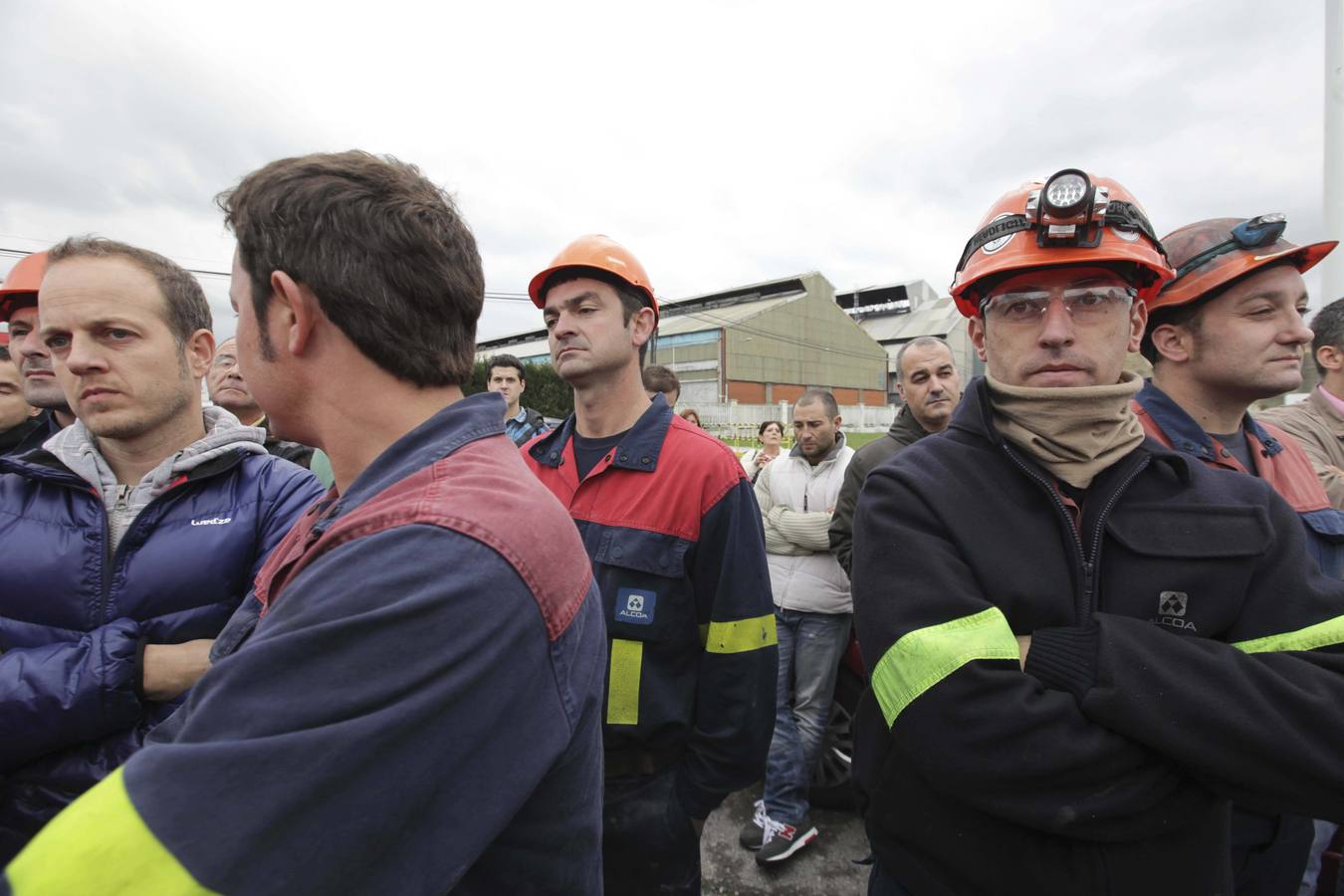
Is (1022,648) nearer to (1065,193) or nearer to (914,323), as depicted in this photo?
(1065,193)

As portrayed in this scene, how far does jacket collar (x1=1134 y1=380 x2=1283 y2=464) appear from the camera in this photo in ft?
6.29

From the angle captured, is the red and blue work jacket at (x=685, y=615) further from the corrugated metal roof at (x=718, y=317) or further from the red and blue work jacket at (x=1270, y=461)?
the corrugated metal roof at (x=718, y=317)

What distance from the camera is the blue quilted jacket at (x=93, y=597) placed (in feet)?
4.75

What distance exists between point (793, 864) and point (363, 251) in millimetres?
3457

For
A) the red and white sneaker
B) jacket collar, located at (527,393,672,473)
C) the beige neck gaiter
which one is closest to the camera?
the beige neck gaiter

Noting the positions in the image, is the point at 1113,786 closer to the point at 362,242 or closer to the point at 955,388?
the point at 362,242

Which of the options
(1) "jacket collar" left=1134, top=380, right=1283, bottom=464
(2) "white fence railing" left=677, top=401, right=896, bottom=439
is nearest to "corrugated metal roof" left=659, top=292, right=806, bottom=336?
(2) "white fence railing" left=677, top=401, right=896, bottom=439

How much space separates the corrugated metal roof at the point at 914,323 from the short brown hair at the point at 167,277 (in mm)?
57819

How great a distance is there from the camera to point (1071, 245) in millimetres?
1522

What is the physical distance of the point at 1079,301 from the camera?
157cm

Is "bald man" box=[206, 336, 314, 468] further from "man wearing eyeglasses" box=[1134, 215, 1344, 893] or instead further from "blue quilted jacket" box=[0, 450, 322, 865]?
"man wearing eyeglasses" box=[1134, 215, 1344, 893]

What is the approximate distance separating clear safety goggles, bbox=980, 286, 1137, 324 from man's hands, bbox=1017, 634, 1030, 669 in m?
0.79

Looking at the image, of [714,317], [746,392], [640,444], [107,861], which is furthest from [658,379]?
[714,317]

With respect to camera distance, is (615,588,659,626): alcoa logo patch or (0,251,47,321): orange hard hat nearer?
(615,588,659,626): alcoa logo patch
